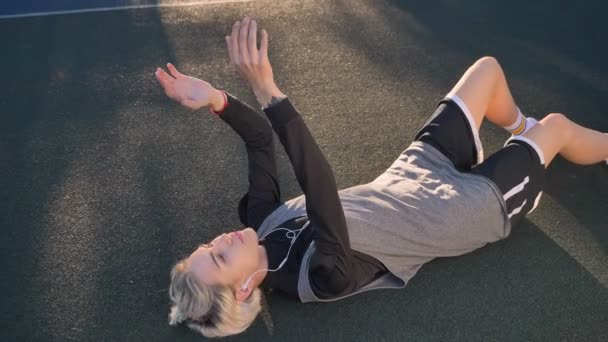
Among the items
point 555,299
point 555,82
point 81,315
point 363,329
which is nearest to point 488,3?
point 555,82

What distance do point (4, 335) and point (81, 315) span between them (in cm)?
26

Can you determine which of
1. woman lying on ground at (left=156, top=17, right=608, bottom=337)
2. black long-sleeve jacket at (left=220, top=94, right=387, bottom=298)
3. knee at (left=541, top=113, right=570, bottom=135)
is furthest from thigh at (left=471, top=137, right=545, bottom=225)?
black long-sleeve jacket at (left=220, top=94, right=387, bottom=298)

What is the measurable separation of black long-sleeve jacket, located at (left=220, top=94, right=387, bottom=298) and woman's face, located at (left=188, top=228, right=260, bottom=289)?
12cm

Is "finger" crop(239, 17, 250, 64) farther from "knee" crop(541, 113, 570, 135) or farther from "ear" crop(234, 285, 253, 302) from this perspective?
"knee" crop(541, 113, 570, 135)

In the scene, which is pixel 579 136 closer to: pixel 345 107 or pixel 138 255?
pixel 345 107

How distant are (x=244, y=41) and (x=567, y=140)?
1.48 metres

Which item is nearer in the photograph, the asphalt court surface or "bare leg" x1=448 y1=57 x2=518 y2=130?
the asphalt court surface

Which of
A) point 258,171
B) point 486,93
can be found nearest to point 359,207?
point 258,171

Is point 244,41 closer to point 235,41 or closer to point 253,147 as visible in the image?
point 235,41

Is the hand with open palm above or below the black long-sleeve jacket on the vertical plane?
above

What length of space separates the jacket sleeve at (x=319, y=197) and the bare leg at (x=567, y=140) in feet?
3.13

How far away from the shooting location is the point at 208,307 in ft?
6.50

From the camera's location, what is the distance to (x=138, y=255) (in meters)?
2.43

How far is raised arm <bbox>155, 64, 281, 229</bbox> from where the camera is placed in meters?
1.99
